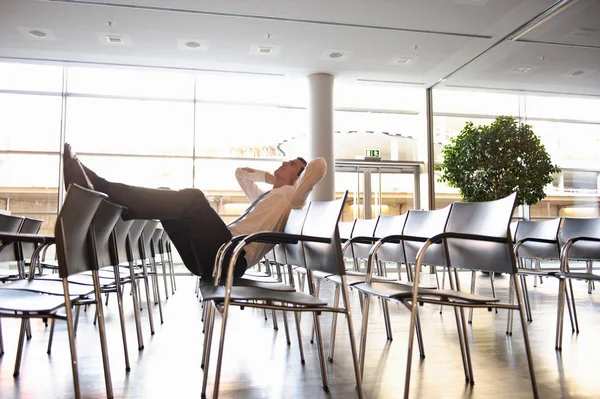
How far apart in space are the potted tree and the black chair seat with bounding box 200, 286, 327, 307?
498cm

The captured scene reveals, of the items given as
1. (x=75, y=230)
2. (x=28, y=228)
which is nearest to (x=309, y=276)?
(x=75, y=230)

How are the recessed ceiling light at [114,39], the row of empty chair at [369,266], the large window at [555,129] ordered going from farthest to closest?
the recessed ceiling light at [114,39], the large window at [555,129], the row of empty chair at [369,266]

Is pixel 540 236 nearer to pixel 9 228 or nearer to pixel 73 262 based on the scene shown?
pixel 73 262

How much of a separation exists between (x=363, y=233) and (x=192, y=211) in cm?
256

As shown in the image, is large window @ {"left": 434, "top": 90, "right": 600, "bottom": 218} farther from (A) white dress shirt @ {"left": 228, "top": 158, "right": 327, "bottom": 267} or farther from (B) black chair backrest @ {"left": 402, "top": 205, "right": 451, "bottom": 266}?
(A) white dress shirt @ {"left": 228, "top": 158, "right": 327, "bottom": 267}

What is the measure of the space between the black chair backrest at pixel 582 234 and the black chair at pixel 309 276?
7.67ft

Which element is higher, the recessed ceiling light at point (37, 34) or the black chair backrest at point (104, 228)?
the recessed ceiling light at point (37, 34)

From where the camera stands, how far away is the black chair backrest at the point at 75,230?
1565mm

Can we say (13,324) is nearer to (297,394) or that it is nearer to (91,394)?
(91,394)

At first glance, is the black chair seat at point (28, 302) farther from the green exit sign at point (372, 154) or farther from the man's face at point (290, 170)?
the green exit sign at point (372, 154)

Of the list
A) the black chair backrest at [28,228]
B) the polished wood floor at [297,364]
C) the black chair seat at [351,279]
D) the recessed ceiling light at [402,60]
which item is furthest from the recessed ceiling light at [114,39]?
the black chair seat at [351,279]

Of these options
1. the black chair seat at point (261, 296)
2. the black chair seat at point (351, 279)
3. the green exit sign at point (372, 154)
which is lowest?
the black chair seat at point (351, 279)

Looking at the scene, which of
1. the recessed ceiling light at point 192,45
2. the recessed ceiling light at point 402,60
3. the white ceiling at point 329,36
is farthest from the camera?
the recessed ceiling light at point 402,60

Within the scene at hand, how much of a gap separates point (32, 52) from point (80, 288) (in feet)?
20.7
